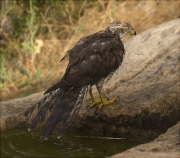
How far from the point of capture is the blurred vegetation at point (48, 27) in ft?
32.1

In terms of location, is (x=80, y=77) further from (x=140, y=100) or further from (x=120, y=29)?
(x=120, y=29)

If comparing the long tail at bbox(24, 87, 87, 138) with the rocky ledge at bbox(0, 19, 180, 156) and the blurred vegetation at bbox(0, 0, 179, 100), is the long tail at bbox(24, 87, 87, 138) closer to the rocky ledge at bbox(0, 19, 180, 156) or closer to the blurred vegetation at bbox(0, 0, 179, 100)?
the rocky ledge at bbox(0, 19, 180, 156)

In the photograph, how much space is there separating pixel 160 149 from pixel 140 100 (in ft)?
4.93

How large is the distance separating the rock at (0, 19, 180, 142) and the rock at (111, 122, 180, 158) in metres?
0.85

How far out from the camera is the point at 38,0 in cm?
1100

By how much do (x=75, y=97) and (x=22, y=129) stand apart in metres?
1.39

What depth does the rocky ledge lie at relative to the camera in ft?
17.4

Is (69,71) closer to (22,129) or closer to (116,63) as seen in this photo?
(116,63)

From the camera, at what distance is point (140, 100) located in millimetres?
5449

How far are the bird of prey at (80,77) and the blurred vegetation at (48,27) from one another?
12.5 ft

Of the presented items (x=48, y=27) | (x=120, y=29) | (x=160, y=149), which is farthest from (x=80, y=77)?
(x=48, y=27)

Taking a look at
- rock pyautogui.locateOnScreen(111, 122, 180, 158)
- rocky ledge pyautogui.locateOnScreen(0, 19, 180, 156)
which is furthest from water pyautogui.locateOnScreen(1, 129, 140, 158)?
rock pyautogui.locateOnScreen(111, 122, 180, 158)

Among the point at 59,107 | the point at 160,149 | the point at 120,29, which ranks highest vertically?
the point at 120,29

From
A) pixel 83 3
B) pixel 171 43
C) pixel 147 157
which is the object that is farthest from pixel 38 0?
pixel 147 157
